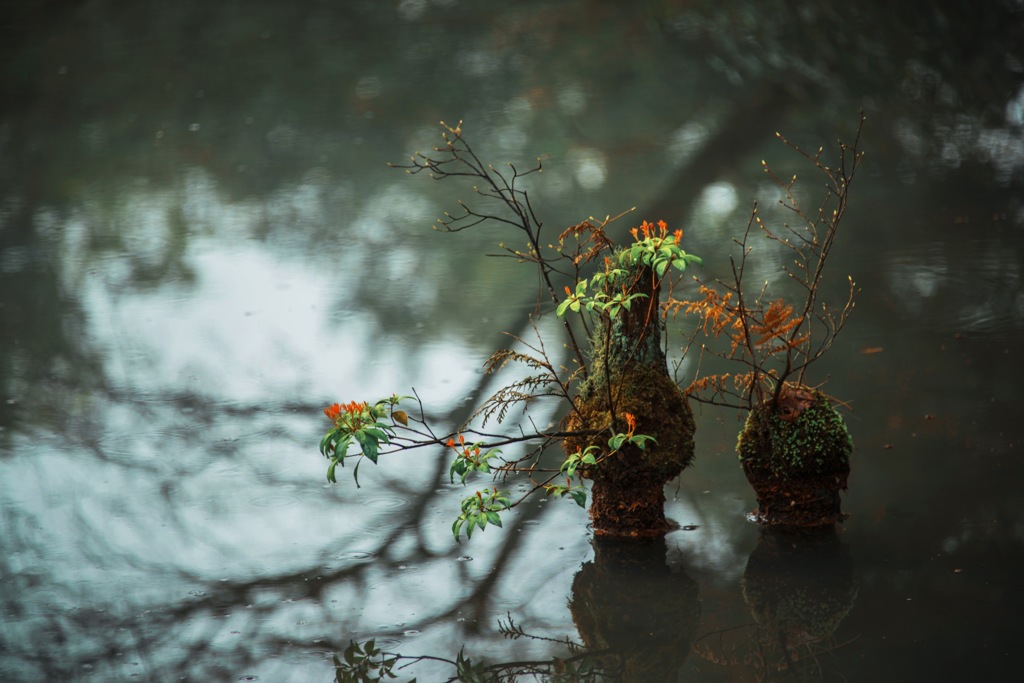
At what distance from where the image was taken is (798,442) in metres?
3.50

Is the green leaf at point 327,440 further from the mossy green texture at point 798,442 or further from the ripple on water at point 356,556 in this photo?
the mossy green texture at point 798,442

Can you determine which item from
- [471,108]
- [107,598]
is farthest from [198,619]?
[471,108]

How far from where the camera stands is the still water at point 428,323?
129 inches

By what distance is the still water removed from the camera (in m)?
3.27

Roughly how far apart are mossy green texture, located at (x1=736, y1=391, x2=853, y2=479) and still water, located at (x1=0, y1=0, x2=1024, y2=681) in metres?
0.25

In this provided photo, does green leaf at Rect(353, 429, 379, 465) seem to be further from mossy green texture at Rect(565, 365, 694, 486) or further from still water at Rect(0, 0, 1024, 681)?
mossy green texture at Rect(565, 365, 694, 486)

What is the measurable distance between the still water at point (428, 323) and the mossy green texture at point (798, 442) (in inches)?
9.9

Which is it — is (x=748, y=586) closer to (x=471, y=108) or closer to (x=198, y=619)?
(x=198, y=619)

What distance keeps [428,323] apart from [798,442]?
248 cm

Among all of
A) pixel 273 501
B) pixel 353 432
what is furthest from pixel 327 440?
pixel 273 501

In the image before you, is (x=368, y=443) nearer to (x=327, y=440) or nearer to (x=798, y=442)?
(x=327, y=440)


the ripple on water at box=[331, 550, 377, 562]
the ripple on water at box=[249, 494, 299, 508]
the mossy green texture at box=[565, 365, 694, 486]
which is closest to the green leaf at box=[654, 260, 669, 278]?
the mossy green texture at box=[565, 365, 694, 486]

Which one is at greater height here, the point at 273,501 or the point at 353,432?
the point at 273,501

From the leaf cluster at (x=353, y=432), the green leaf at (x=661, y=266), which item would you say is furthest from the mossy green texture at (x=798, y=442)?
the leaf cluster at (x=353, y=432)
